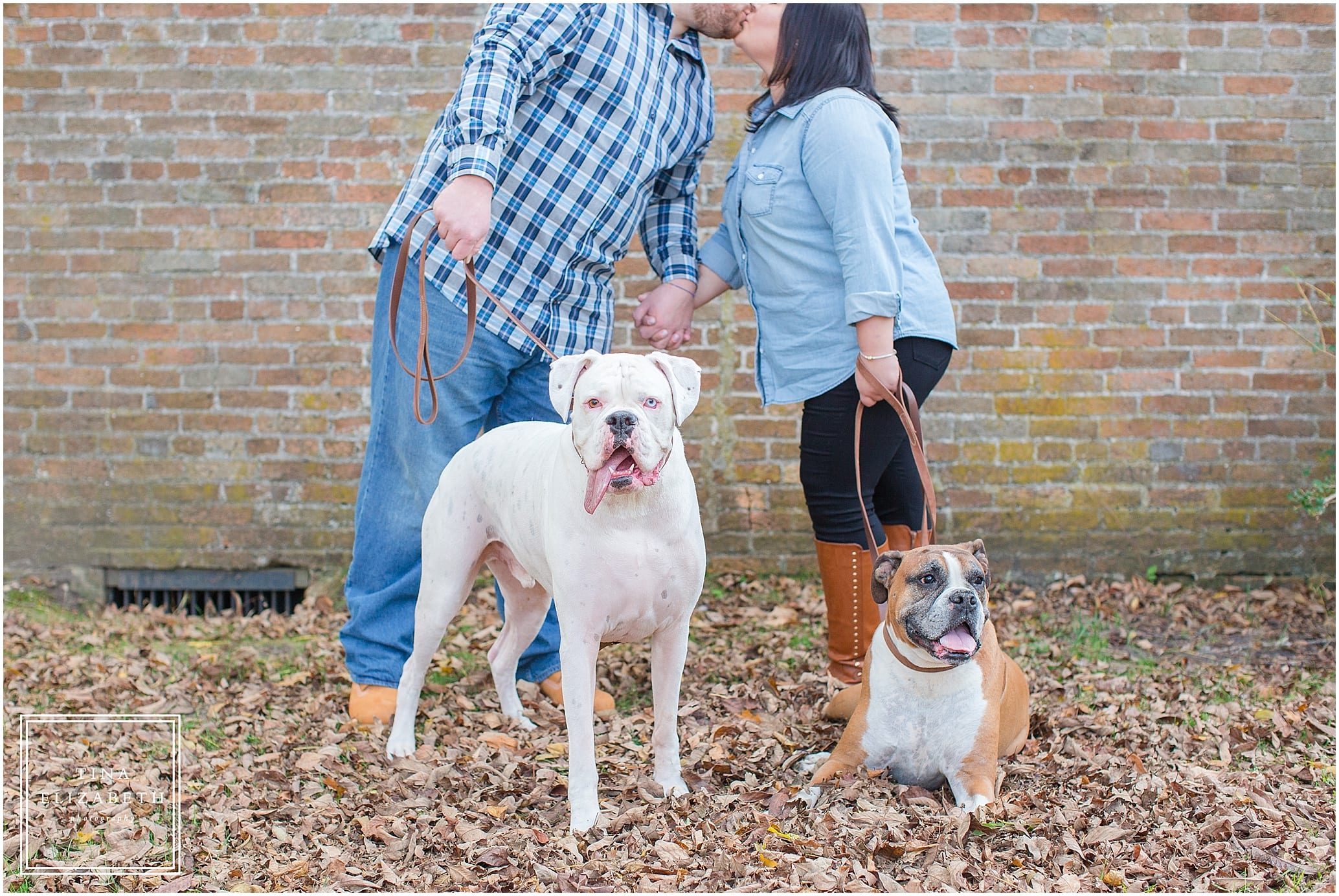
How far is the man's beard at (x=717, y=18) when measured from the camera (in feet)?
10.8

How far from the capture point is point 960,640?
2.63 m

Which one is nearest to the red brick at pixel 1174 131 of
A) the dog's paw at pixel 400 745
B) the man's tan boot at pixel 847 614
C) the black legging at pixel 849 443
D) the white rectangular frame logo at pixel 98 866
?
the black legging at pixel 849 443

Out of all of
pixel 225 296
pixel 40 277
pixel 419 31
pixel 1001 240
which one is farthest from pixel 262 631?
pixel 1001 240

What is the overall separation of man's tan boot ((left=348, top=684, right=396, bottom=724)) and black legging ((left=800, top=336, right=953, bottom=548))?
1488 millimetres

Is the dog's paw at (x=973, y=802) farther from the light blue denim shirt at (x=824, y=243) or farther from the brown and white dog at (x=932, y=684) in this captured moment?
the light blue denim shirt at (x=824, y=243)

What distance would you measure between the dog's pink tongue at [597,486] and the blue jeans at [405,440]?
3.52ft

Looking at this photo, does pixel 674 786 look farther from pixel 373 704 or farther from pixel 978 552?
pixel 373 704

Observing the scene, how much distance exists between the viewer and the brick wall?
4793mm

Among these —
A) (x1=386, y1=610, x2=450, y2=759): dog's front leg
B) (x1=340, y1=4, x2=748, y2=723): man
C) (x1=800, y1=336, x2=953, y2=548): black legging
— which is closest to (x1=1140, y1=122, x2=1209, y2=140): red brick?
(x1=800, y1=336, x2=953, y2=548): black legging

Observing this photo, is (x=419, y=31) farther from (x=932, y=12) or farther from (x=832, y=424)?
(x=832, y=424)

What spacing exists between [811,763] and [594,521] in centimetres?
106

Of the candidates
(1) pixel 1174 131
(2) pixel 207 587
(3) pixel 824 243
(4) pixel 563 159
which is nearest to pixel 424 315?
(4) pixel 563 159

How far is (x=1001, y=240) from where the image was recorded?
489 centimetres

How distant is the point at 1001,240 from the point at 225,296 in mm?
3550
